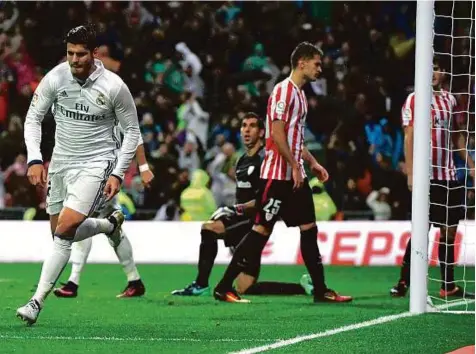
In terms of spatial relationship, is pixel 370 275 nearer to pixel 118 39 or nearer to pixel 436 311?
pixel 436 311

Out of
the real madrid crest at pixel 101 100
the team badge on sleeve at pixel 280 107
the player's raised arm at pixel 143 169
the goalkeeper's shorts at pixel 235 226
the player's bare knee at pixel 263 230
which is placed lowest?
the goalkeeper's shorts at pixel 235 226

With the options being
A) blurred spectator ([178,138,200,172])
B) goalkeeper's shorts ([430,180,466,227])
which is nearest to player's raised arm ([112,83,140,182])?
goalkeeper's shorts ([430,180,466,227])

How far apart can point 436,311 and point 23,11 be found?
1315 centimetres

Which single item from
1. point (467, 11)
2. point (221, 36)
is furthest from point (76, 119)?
point (221, 36)

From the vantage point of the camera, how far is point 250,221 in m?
11.3

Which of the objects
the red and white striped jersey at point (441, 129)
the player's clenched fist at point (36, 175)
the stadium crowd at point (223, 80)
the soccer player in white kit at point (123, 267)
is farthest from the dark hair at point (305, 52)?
the stadium crowd at point (223, 80)

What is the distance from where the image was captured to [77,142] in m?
8.55

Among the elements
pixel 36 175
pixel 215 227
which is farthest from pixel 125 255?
pixel 36 175

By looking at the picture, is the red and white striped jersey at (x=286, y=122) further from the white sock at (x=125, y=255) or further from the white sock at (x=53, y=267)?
the white sock at (x=53, y=267)

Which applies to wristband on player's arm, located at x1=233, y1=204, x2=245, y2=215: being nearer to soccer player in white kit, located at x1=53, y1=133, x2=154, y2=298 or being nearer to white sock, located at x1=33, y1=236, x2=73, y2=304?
soccer player in white kit, located at x1=53, y1=133, x2=154, y2=298

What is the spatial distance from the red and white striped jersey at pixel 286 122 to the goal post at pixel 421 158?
45.0 inches

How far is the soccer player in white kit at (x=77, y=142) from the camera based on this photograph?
8070 mm

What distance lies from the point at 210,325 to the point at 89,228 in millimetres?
1380

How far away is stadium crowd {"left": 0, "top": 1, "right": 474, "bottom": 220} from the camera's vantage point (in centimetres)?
1800
